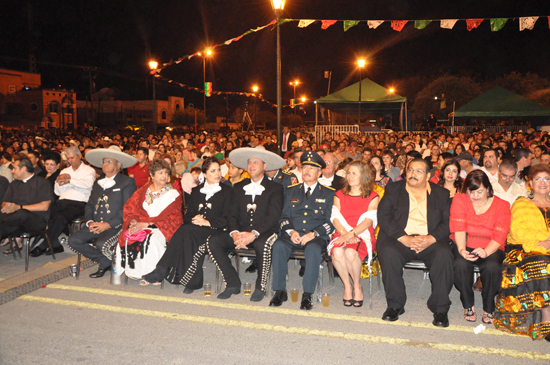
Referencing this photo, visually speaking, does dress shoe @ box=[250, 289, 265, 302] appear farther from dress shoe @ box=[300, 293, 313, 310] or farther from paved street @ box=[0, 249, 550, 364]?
dress shoe @ box=[300, 293, 313, 310]

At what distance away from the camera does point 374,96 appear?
84.4 feet

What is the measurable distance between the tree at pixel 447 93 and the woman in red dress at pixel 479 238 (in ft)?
202

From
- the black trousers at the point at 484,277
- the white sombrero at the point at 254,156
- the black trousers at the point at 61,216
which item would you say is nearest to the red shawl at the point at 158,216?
the white sombrero at the point at 254,156

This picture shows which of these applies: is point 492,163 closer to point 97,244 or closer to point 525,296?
point 525,296

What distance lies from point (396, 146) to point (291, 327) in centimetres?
1128

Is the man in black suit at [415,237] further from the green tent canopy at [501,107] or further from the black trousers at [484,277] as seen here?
the green tent canopy at [501,107]

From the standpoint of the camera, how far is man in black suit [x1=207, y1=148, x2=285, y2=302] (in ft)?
17.2

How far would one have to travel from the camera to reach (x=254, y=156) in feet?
19.5

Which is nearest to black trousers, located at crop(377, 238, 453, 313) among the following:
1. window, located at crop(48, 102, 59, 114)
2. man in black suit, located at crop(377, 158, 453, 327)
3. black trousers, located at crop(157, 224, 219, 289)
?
man in black suit, located at crop(377, 158, 453, 327)

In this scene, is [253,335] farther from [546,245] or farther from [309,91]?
[309,91]

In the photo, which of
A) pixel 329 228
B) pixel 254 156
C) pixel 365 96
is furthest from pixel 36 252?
pixel 365 96

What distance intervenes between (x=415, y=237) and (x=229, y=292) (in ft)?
7.39

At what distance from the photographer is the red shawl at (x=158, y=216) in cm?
572

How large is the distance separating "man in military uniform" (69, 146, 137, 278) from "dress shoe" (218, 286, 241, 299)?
5.47ft
